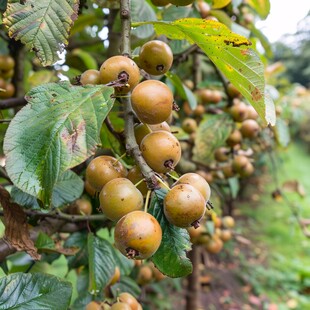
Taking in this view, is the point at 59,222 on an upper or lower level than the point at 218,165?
upper

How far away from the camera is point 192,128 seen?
68.9 inches

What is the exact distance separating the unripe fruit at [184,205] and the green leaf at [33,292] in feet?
0.89

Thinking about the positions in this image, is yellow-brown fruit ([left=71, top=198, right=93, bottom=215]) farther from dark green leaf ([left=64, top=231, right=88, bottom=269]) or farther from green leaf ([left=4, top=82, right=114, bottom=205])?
green leaf ([left=4, top=82, right=114, bottom=205])

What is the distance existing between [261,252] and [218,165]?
3.17 m

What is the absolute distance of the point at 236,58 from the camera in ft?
2.28

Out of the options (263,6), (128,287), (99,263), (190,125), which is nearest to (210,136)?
(190,125)

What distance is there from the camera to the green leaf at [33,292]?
2.23 feet

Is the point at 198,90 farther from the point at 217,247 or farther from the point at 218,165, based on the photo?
the point at 217,247

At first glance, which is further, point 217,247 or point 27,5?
point 217,247

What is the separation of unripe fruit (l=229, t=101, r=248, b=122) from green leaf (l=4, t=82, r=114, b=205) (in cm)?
101

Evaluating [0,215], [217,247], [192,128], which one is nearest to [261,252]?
[217,247]

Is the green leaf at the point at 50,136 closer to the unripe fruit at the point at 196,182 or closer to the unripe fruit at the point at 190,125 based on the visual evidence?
the unripe fruit at the point at 196,182

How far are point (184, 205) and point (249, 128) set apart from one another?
1024mm

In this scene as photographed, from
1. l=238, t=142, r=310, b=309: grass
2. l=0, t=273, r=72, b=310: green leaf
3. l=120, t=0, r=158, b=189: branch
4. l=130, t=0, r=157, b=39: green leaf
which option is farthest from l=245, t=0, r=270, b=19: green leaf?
l=238, t=142, r=310, b=309: grass
